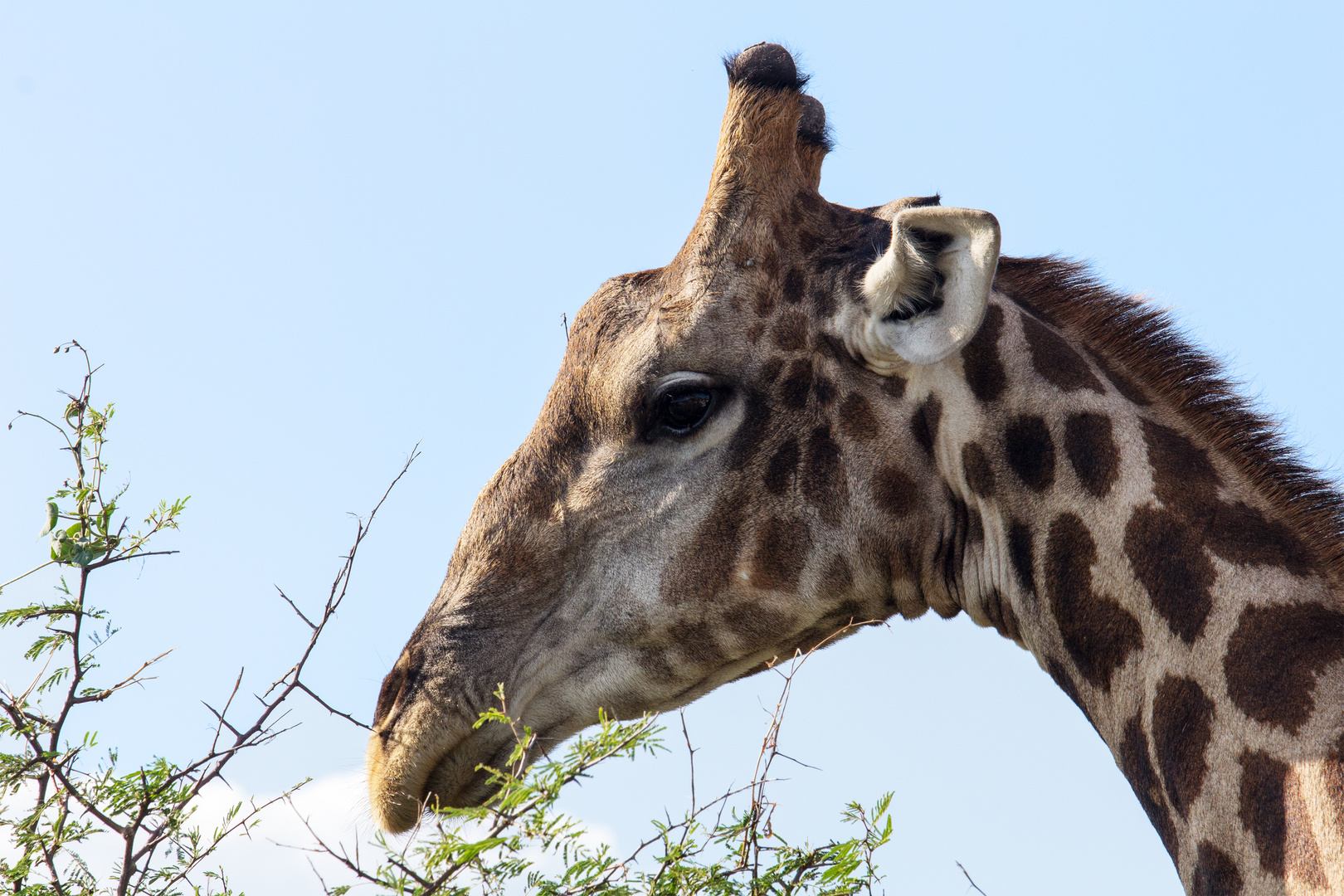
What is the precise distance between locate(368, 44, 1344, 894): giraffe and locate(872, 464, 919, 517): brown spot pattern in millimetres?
10

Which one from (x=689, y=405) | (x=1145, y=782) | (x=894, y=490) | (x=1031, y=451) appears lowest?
(x=1145, y=782)

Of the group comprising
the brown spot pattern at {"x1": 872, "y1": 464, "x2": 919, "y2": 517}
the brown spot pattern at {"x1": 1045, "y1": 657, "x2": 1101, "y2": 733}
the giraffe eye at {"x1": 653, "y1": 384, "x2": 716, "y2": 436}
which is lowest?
the brown spot pattern at {"x1": 1045, "y1": 657, "x2": 1101, "y2": 733}

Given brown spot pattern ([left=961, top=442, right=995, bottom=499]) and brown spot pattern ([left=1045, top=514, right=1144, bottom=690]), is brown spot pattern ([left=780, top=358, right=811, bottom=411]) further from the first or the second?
brown spot pattern ([left=1045, top=514, right=1144, bottom=690])

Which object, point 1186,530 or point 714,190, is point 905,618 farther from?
point 714,190

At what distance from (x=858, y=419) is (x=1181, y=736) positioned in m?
1.43

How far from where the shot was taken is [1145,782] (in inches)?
140

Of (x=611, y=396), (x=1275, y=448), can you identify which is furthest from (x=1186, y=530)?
(x=611, y=396)

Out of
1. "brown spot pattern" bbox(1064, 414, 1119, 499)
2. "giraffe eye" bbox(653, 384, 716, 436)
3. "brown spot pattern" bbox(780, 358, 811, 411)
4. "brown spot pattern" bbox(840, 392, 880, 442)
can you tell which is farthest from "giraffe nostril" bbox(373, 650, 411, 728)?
"brown spot pattern" bbox(1064, 414, 1119, 499)

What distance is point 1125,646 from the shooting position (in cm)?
360

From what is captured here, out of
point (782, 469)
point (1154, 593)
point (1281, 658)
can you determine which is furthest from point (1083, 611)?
point (782, 469)

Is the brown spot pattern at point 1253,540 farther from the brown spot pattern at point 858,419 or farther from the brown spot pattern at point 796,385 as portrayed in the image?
the brown spot pattern at point 796,385

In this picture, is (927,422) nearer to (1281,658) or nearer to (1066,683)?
(1066,683)

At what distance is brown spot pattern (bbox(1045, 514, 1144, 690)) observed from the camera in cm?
362

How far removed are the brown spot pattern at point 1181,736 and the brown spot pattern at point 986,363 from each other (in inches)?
42.6
